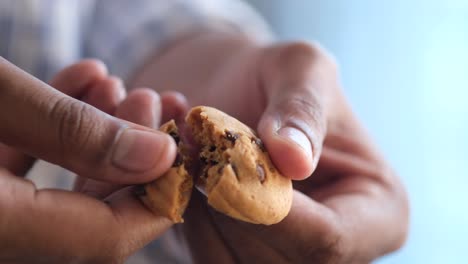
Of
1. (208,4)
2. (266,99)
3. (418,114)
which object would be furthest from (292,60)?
(418,114)

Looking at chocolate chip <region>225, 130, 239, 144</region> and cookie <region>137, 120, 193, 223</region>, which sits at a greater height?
chocolate chip <region>225, 130, 239, 144</region>

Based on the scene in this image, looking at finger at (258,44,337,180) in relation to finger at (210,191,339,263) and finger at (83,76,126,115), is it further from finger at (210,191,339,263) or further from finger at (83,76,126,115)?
finger at (83,76,126,115)

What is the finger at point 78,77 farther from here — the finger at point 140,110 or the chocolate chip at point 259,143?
the chocolate chip at point 259,143

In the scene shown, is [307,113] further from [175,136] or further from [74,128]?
[74,128]

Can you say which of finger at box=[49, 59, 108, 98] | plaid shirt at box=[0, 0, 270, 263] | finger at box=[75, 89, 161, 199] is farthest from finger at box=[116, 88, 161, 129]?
plaid shirt at box=[0, 0, 270, 263]

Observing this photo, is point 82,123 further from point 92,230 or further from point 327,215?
point 327,215

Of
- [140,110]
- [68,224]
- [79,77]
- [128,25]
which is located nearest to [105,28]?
[128,25]
